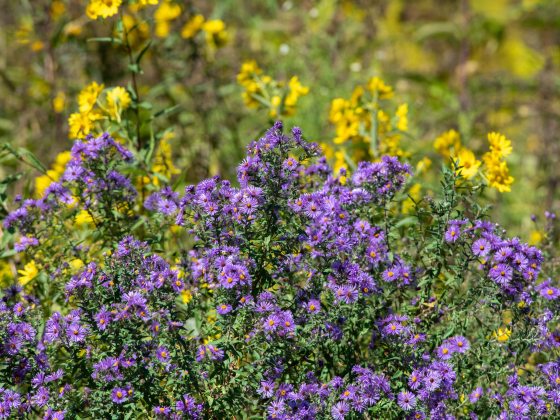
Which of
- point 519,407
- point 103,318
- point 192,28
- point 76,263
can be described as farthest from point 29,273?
point 192,28

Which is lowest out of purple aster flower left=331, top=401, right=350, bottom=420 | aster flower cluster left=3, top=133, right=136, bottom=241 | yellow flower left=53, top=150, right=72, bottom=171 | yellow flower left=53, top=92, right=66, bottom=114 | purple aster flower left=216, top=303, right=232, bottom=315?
Result: purple aster flower left=331, top=401, right=350, bottom=420

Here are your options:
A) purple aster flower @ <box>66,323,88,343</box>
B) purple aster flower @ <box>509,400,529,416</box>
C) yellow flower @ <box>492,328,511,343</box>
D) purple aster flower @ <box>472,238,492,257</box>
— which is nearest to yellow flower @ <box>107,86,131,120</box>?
purple aster flower @ <box>66,323,88,343</box>

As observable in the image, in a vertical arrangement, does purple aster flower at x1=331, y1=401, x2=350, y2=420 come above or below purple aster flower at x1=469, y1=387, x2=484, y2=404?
below

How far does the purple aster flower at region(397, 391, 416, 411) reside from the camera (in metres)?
1.86

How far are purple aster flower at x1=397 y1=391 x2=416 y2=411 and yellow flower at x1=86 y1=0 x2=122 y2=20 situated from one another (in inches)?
70.4

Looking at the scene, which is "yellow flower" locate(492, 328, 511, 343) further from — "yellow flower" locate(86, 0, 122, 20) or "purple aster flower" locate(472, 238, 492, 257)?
"yellow flower" locate(86, 0, 122, 20)

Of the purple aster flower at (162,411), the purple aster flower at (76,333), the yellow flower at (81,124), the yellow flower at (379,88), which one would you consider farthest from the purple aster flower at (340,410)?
the yellow flower at (379,88)

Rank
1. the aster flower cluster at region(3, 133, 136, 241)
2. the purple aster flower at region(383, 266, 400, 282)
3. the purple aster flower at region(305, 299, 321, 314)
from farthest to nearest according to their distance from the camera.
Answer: the aster flower cluster at region(3, 133, 136, 241)
the purple aster flower at region(383, 266, 400, 282)
the purple aster flower at region(305, 299, 321, 314)

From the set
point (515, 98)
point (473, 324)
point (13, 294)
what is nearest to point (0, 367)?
point (13, 294)

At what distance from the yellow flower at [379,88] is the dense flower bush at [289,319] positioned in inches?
50.0

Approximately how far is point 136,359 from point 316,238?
0.58m

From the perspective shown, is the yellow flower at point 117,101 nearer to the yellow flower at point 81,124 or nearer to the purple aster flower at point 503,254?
the yellow flower at point 81,124

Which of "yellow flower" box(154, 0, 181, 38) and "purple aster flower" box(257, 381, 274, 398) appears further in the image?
"yellow flower" box(154, 0, 181, 38)

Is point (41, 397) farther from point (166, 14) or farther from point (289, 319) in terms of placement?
point (166, 14)
